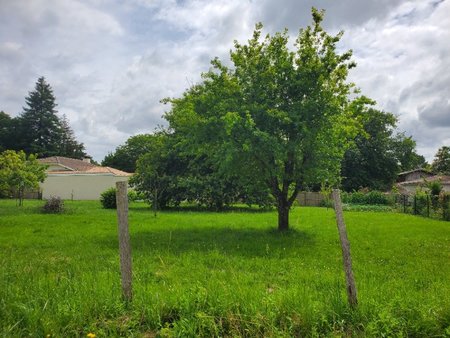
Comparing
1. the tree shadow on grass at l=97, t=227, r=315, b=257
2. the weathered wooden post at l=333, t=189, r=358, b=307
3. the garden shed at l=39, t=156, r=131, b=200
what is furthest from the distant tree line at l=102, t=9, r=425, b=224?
the garden shed at l=39, t=156, r=131, b=200

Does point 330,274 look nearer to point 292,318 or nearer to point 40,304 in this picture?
point 292,318

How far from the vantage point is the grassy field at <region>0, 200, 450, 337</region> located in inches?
157

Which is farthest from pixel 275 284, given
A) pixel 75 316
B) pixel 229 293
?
pixel 75 316

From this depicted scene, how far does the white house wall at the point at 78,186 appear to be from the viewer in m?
40.9

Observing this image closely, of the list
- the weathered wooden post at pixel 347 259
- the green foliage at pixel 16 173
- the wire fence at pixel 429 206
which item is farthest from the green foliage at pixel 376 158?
the weathered wooden post at pixel 347 259

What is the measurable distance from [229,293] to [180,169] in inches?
848

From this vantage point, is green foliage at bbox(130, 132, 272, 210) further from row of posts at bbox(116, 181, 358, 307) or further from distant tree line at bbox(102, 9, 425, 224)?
row of posts at bbox(116, 181, 358, 307)

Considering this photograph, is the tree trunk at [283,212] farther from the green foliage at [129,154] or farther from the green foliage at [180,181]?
the green foliage at [129,154]

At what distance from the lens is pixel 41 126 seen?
64.4 meters

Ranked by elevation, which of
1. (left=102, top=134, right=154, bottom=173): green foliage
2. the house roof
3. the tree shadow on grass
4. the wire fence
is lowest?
the tree shadow on grass

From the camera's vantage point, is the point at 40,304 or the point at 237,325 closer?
the point at 237,325

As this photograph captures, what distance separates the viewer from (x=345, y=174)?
5103 cm

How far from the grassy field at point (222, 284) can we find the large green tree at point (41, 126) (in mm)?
54710

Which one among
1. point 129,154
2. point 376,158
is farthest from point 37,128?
point 376,158
